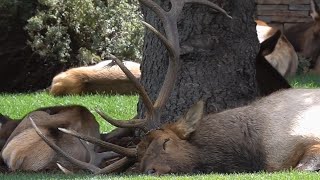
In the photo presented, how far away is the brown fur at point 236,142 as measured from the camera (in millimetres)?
8805

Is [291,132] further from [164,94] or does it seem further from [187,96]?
[187,96]

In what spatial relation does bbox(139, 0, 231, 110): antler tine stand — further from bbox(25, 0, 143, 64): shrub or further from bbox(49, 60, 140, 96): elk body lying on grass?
bbox(25, 0, 143, 64): shrub

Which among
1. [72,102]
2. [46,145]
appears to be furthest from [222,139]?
[72,102]

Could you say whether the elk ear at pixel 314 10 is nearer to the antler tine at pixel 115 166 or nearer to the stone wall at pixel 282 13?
the stone wall at pixel 282 13

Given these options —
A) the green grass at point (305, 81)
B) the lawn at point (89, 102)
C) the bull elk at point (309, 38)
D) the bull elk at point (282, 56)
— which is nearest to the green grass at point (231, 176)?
the lawn at point (89, 102)

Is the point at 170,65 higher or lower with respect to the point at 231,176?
higher

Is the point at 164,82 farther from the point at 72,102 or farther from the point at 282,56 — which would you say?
the point at 282,56

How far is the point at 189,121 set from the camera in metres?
9.09

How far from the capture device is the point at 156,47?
11.0m

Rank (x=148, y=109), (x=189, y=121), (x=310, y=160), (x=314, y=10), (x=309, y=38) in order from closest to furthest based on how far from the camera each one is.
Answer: (x=310, y=160), (x=189, y=121), (x=148, y=109), (x=314, y=10), (x=309, y=38)

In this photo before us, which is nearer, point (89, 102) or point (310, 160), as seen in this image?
point (310, 160)

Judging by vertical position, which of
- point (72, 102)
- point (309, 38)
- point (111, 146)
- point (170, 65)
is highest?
point (170, 65)

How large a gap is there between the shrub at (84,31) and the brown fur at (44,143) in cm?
655

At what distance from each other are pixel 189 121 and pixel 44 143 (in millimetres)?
1925
